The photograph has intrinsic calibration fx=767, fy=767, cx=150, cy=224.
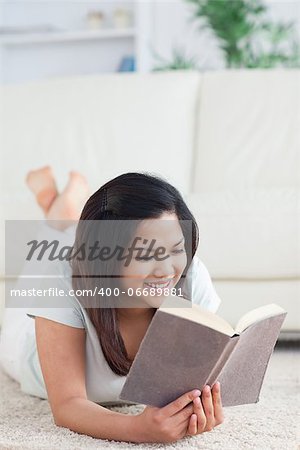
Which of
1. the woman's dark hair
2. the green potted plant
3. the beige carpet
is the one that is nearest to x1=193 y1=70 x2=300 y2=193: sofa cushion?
the green potted plant

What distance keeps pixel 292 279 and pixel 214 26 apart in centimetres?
200

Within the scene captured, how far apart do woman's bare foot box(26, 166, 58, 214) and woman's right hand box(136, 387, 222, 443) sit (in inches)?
41.3

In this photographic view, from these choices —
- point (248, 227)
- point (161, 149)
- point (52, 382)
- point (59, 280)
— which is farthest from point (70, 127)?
point (52, 382)

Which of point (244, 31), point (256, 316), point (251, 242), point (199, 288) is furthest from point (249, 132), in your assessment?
point (256, 316)

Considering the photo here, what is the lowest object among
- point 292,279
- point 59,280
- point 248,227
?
point 292,279

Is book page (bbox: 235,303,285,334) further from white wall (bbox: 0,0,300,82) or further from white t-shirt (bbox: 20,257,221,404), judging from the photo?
white wall (bbox: 0,0,300,82)

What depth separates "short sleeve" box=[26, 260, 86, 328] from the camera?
1226mm

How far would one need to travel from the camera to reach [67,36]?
402cm

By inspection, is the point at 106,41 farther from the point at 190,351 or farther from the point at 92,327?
the point at 190,351

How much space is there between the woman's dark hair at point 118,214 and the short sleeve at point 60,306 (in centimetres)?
2

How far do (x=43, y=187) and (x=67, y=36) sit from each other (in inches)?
84.0

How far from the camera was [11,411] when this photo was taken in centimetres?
137

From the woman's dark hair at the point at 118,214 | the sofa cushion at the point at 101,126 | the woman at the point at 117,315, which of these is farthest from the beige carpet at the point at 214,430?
the sofa cushion at the point at 101,126

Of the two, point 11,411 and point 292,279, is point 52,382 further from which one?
point 292,279
